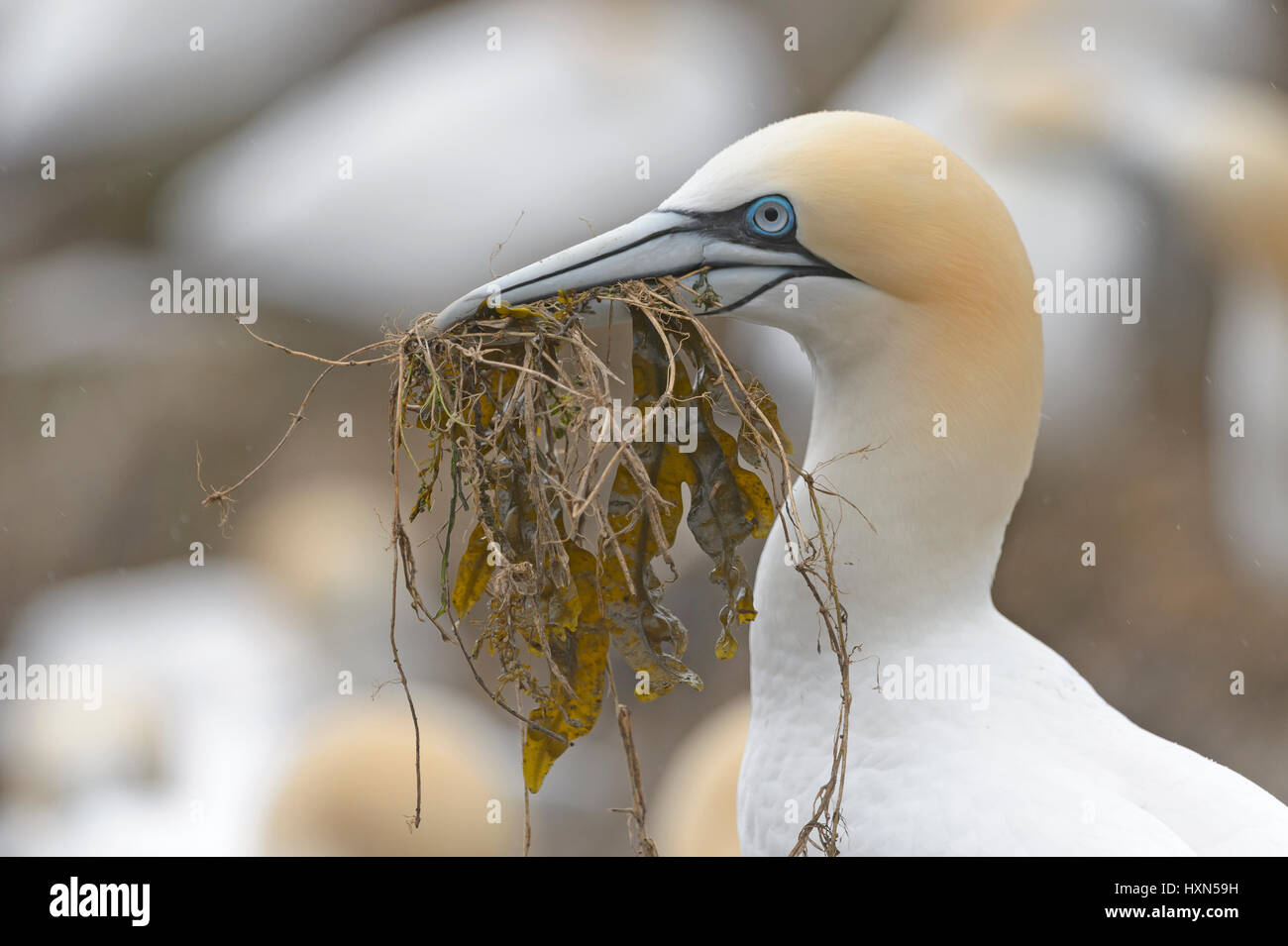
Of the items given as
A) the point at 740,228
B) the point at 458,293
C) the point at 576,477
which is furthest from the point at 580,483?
the point at 458,293

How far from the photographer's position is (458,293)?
5910 mm

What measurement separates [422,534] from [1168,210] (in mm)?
4036

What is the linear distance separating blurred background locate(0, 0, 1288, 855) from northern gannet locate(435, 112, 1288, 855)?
320 cm

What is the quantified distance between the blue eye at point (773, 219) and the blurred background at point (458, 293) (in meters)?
3.46

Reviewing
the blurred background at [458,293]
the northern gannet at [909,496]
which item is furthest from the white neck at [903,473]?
the blurred background at [458,293]

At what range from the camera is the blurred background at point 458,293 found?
5359 millimetres

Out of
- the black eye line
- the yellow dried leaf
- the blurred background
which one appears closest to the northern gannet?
the black eye line

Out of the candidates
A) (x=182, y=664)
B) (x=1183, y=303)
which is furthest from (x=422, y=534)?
(x=1183, y=303)

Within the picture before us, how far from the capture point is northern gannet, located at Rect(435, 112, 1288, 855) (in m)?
1.61

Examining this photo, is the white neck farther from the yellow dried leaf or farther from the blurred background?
the blurred background

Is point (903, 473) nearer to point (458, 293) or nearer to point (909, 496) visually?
point (909, 496)

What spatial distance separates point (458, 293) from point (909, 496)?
175 inches

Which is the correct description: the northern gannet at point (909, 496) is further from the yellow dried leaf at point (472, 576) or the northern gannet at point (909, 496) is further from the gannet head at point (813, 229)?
the yellow dried leaf at point (472, 576)

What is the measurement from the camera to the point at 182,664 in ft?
17.6
